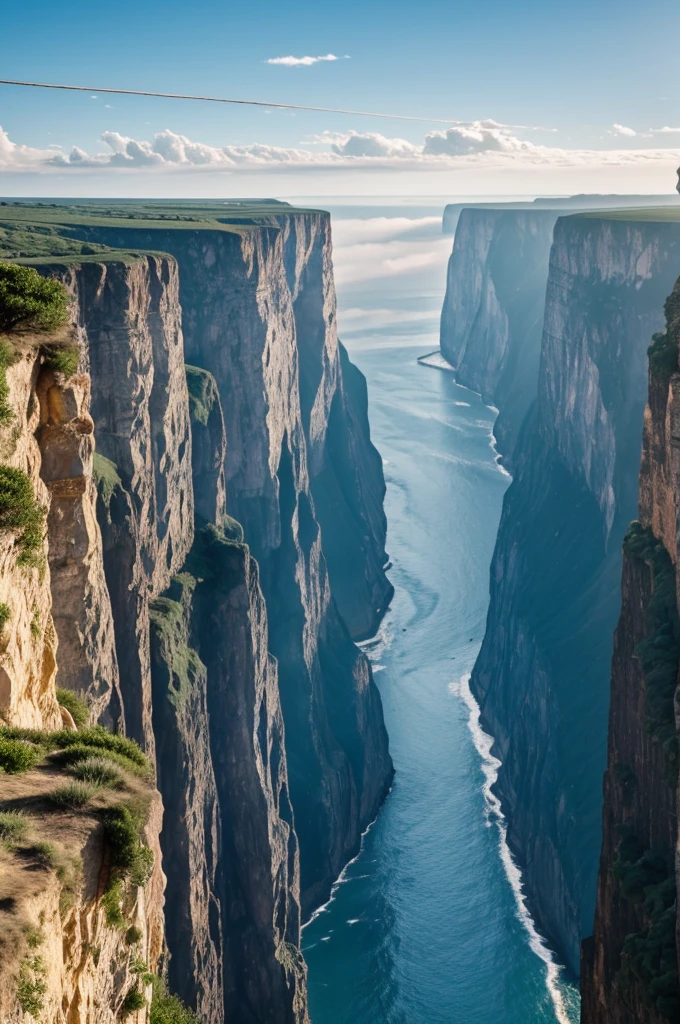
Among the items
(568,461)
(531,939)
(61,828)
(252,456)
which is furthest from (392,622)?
(61,828)

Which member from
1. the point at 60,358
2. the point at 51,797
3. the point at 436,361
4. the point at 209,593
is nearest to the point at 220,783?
the point at 209,593

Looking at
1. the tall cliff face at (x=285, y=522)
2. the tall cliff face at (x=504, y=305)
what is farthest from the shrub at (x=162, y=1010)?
the tall cliff face at (x=504, y=305)

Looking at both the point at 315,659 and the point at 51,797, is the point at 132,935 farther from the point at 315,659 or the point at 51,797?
the point at 315,659

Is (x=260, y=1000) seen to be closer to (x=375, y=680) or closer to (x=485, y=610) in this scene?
(x=375, y=680)

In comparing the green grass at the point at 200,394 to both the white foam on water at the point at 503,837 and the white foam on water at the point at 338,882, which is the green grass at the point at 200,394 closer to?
the white foam on water at the point at 338,882

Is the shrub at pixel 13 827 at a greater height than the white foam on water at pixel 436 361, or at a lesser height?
greater

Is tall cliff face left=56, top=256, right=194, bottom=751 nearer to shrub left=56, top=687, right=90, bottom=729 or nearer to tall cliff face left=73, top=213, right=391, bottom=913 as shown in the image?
shrub left=56, top=687, right=90, bottom=729
